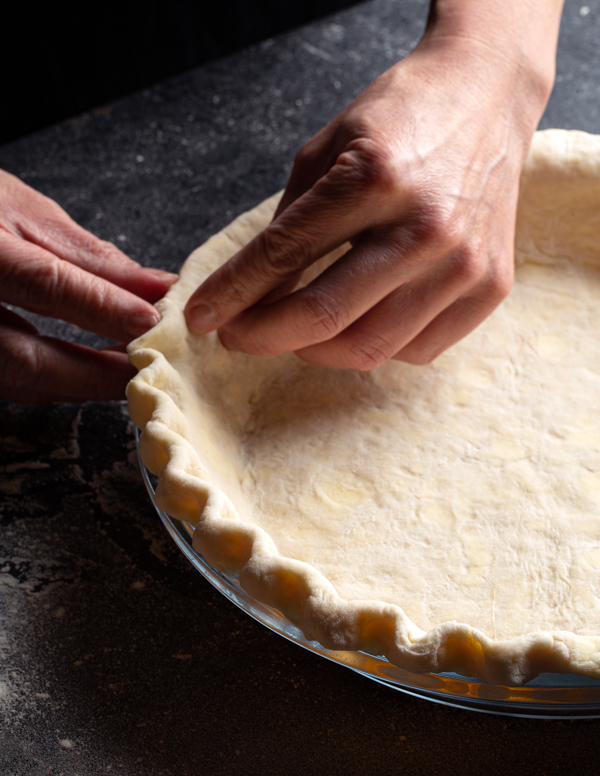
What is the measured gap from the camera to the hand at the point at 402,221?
1.12m

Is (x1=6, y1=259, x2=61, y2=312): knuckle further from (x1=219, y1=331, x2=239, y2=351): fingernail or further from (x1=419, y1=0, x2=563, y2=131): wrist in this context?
(x1=419, y1=0, x2=563, y2=131): wrist

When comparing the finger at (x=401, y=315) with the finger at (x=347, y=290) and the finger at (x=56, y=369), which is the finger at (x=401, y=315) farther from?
the finger at (x=56, y=369)

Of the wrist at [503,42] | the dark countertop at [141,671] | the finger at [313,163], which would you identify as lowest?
the dark countertop at [141,671]

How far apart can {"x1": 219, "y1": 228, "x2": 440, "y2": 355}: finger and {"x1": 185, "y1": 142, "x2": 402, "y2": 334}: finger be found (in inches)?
1.5

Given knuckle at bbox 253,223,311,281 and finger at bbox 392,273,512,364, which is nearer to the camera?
knuckle at bbox 253,223,311,281

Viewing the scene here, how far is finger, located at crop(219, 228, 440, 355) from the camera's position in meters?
1.14

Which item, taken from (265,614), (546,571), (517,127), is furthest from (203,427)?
(517,127)

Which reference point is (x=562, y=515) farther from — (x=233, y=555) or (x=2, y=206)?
(x=2, y=206)

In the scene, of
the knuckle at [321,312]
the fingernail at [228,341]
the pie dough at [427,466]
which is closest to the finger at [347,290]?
the knuckle at [321,312]

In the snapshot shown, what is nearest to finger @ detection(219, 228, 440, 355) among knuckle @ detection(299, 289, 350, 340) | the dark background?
knuckle @ detection(299, 289, 350, 340)

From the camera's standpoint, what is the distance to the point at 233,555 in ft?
3.15

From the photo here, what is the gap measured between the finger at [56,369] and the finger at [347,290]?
385mm

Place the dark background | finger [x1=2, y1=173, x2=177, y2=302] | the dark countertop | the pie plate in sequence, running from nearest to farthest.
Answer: the pie plate < the dark countertop < finger [x1=2, y1=173, x2=177, y2=302] < the dark background

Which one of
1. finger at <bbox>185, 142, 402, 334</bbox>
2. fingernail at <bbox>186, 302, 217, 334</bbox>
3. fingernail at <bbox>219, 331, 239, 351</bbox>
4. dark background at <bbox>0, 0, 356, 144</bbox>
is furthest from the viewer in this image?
dark background at <bbox>0, 0, 356, 144</bbox>
